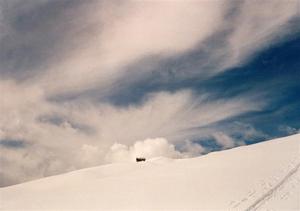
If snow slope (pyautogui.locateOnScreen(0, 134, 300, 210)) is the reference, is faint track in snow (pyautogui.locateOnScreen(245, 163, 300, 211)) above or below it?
below

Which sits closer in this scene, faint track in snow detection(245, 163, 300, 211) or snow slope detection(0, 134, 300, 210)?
faint track in snow detection(245, 163, 300, 211)

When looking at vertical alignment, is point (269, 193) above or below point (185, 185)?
below

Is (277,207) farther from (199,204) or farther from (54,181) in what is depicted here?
(54,181)

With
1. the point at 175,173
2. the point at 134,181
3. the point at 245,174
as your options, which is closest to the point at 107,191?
the point at 134,181

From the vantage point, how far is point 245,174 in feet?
84.5

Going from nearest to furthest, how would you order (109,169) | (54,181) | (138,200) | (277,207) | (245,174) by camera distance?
(277,207) → (138,200) → (245,174) → (54,181) → (109,169)

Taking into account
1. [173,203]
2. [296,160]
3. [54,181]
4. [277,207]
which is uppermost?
[54,181]

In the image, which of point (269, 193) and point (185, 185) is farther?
point (185, 185)

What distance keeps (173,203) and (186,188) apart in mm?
3019

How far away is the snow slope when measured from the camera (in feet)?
68.8

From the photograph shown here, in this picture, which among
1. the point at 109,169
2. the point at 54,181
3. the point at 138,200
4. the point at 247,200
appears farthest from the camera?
the point at 109,169

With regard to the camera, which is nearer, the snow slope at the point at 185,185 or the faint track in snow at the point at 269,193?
the faint track in snow at the point at 269,193

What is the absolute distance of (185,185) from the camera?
991 inches

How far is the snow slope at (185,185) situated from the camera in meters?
21.0
